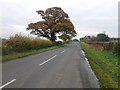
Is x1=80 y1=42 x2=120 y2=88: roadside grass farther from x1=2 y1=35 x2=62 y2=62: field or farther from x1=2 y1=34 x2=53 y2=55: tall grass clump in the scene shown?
x1=2 y1=34 x2=53 y2=55: tall grass clump

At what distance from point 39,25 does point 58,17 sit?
531cm

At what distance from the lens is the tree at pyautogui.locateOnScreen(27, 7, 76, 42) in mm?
70000

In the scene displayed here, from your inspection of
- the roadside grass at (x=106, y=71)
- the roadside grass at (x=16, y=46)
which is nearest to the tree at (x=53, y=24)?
the roadside grass at (x=16, y=46)

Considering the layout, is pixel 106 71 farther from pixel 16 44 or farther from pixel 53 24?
pixel 53 24

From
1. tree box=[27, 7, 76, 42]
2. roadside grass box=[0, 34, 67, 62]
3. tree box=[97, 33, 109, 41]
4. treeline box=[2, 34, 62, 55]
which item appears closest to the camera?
roadside grass box=[0, 34, 67, 62]

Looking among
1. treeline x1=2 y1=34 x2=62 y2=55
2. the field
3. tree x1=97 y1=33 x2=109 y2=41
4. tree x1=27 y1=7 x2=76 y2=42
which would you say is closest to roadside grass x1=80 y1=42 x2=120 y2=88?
the field

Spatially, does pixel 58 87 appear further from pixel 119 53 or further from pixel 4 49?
pixel 119 53

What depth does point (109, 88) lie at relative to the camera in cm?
1117

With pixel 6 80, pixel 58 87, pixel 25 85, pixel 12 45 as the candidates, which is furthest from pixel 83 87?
pixel 12 45

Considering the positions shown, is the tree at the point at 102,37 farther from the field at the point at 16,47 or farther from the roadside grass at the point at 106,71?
the roadside grass at the point at 106,71

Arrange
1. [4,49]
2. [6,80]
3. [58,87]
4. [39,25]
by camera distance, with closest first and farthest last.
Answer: [58,87] < [6,80] < [4,49] < [39,25]

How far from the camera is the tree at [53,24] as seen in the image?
2756 inches

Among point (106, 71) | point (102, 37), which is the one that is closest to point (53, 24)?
point (102, 37)

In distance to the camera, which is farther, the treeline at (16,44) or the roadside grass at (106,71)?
the treeline at (16,44)
